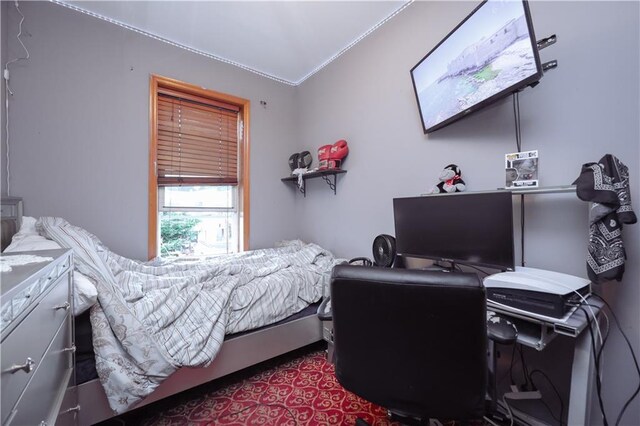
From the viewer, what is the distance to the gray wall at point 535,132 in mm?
1192

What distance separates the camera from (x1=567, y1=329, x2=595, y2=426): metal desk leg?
94cm

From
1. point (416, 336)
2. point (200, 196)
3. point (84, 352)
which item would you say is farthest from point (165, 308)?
point (200, 196)

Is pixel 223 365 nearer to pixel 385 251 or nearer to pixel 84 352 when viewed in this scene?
pixel 84 352

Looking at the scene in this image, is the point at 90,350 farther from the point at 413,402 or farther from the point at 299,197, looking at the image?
the point at 299,197

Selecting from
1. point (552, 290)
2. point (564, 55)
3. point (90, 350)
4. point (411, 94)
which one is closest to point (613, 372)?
point (552, 290)

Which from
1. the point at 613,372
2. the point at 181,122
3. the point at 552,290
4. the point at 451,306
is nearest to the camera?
the point at 451,306

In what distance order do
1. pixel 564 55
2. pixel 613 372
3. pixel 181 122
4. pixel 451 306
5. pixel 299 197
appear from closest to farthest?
pixel 451 306 → pixel 613 372 → pixel 564 55 → pixel 181 122 → pixel 299 197

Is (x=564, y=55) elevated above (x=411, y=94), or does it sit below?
below

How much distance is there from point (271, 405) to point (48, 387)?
44.1 inches

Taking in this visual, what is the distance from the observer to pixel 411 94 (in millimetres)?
2102

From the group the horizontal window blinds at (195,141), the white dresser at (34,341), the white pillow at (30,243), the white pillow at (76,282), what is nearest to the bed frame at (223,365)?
the white dresser at (34,341)

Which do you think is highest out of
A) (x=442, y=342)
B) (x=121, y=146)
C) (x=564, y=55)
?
(x=564, y=55)

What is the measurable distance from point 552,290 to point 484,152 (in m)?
1.00

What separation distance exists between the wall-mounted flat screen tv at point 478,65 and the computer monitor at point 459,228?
558mm
